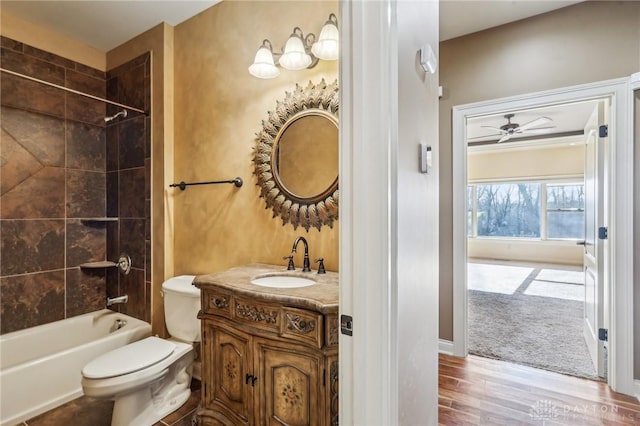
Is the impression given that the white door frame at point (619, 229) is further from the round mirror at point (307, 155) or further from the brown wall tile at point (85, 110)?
the brown wall tile at point (85, 110)

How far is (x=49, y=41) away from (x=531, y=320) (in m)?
5.23

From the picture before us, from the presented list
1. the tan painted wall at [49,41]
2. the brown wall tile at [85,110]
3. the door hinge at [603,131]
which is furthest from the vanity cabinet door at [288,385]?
the tan painted wall at [49,41]

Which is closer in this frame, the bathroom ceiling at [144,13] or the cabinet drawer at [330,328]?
the cabinet drawer at [330,328]

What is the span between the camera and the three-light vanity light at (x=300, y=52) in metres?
1.64

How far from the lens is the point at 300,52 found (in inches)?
69.1

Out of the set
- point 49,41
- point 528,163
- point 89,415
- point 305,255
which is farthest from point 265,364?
point 528,163

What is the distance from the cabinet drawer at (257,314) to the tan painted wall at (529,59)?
70.9 inches

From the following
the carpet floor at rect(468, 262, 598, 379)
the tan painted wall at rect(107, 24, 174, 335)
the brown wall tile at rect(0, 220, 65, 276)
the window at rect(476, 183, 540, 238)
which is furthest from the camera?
the window at rect(476, 183, 540, 238)

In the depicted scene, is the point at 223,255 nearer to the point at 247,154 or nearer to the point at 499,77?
the point at 247,154

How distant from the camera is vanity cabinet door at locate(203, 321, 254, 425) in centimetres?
145

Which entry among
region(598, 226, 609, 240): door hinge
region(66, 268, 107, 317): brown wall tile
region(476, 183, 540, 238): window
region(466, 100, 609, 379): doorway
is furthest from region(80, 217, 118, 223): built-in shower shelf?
region(476, 183, 540, 238): window

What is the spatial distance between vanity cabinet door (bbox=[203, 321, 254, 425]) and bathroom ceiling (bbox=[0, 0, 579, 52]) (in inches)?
88.0

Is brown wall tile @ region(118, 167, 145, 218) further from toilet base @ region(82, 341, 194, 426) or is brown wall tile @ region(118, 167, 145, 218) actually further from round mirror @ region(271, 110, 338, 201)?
round mirror @ region(271, 110, 338, 201)

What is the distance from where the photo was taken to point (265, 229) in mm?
2021
